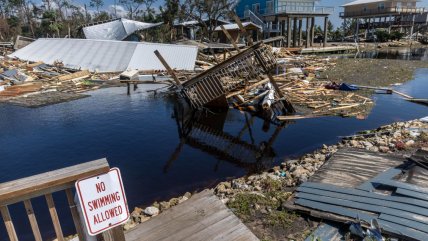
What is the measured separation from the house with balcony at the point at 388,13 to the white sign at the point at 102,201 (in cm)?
8149

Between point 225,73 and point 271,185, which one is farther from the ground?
point 225,73

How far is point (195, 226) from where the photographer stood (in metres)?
5.85

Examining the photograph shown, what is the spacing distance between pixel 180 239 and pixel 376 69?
34.4m

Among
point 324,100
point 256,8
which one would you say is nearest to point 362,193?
point 324,100

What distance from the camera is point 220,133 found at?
1593cm

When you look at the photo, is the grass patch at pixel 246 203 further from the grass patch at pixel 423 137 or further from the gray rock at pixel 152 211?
the grass patch at pixel 423 137

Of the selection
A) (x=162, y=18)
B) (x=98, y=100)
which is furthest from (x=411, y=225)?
(x=162, y=18)

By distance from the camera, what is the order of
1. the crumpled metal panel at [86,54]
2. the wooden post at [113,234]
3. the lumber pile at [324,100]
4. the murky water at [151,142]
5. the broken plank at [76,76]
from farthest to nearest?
the crumpled metal panel at [86,54], the broken plank at [76,76], the lumber pile at [324,100], the murky water at [151,142], the wooden post at [113,234]

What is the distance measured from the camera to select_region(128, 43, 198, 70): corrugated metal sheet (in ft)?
106

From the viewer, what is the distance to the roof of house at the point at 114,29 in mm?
49312

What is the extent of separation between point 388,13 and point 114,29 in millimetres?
60300

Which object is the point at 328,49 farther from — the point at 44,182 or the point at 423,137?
the point at 44,182

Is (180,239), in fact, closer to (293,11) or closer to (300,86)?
(300,86)

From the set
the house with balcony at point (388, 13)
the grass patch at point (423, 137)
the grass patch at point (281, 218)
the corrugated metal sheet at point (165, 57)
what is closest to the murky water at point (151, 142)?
the grass patch at point (423, 137)
